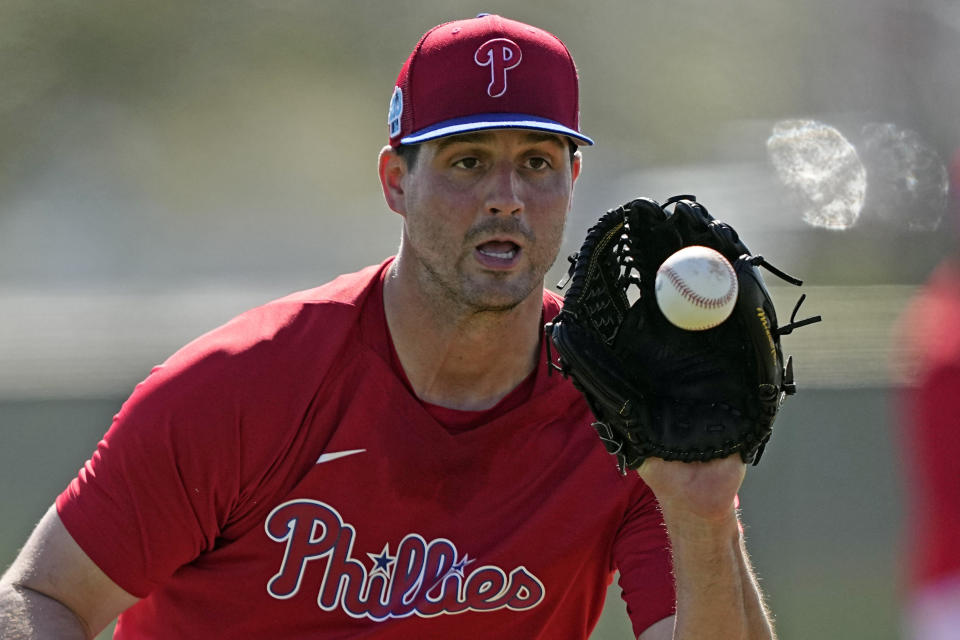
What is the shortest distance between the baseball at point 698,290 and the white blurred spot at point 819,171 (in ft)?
20.0

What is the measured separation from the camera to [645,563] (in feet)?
9.48

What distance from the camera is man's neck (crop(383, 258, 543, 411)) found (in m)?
2.98

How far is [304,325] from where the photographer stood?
2.92 metres

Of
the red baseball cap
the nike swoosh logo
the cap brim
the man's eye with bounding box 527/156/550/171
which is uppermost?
the red baseball cap

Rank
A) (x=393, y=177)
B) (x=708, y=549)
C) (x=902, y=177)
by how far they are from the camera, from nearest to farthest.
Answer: (x=708, y=549), (x=393, y=177), (x=902, y=177)

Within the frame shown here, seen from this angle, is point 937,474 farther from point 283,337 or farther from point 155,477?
point 155,477

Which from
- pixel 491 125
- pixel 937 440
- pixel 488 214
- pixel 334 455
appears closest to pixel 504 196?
pixel 488 214

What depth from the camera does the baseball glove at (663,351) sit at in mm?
2463

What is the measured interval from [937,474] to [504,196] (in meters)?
1.12

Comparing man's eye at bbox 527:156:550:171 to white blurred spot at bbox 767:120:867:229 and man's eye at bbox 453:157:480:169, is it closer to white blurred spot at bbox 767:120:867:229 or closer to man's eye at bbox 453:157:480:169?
man's eye at bbox 453:157:480:169

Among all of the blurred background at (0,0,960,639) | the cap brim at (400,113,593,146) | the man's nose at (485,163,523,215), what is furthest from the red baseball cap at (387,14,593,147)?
the blurred background at (0,0,960,639)

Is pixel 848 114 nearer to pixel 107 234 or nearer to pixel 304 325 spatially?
pixel 107 234

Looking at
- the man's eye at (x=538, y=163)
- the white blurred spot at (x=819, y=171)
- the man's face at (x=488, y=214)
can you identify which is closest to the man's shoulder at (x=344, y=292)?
the man's face at (x=488, y=214)

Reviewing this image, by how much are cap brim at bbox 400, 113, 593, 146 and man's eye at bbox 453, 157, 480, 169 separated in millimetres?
80
